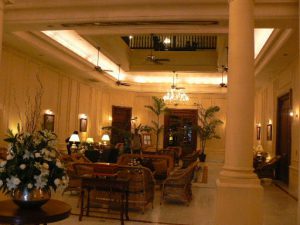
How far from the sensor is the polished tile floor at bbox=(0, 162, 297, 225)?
19.5 feet

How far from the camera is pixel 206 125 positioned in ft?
59.7

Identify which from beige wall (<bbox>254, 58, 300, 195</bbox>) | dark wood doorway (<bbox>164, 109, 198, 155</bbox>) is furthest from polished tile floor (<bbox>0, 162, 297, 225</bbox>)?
dark wood doorway (<bbox>164, 109, 198, 155</bbox>)

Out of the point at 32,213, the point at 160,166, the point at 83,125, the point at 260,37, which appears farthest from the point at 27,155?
the point at 83,125

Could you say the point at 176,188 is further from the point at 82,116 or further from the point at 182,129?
the point at 182,129

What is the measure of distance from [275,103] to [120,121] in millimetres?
8782

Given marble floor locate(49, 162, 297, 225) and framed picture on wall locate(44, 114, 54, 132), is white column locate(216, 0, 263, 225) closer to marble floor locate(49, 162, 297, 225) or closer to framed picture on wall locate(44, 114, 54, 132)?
marble floor locate(49, 162, 297, 225)

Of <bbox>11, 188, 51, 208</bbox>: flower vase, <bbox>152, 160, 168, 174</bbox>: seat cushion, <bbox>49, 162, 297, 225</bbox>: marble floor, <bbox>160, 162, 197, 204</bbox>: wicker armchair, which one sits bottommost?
<bbox>49, 162, 297, 225</bbox>: marble floor

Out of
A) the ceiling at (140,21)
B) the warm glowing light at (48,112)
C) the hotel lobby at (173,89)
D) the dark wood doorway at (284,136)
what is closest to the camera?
the hotel lobby at (173,89)

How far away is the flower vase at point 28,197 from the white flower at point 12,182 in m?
0.06

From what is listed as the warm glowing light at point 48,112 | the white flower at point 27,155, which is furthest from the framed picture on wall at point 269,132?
the white flower at point 27,155

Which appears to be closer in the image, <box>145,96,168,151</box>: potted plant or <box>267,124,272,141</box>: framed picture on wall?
<box>267,124,272,141</box>: framed picture on wall

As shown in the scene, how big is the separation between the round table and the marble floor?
90.9 inches

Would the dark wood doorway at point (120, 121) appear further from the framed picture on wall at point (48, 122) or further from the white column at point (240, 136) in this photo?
the white column at point (240, 136)

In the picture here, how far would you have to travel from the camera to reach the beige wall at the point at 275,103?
9180 millimetres
